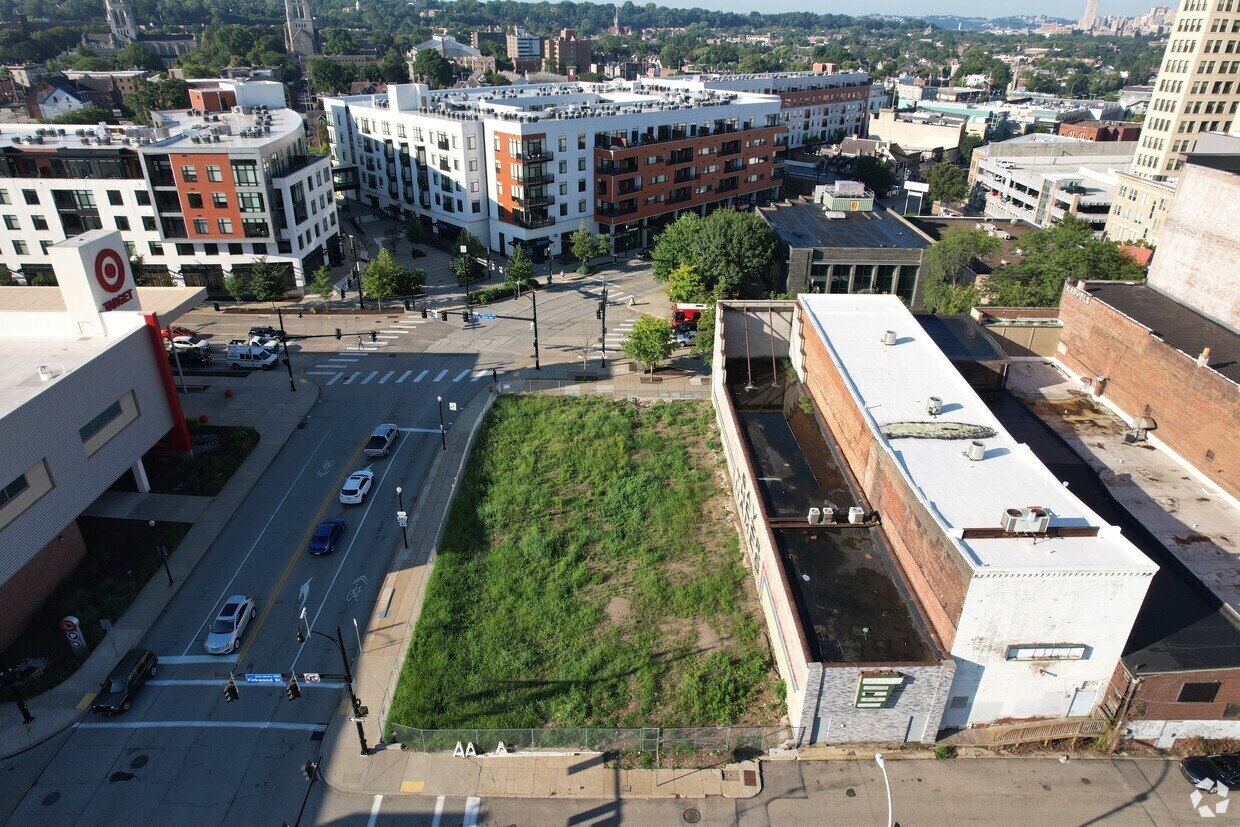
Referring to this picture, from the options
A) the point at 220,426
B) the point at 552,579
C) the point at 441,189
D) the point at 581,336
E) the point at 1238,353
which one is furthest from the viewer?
the point at 441,189

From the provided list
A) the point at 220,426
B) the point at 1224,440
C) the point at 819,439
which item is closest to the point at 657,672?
the point at 819,439

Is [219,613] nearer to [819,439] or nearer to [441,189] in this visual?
[819,439]

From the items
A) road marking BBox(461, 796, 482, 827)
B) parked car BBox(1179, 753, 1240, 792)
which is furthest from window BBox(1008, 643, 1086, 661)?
road marking BBox(461, 796, 482, 827)

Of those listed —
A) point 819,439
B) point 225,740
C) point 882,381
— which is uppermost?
point 882,381

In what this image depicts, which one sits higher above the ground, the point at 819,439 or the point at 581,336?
the point at 819,439

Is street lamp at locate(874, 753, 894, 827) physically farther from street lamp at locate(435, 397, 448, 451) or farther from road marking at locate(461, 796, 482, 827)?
street lamp at locate(435, 397, 448, 451)

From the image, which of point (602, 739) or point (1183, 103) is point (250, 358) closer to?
point (602, 739)

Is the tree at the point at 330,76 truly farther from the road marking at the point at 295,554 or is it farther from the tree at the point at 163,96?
the road marking at the point at 295,554
